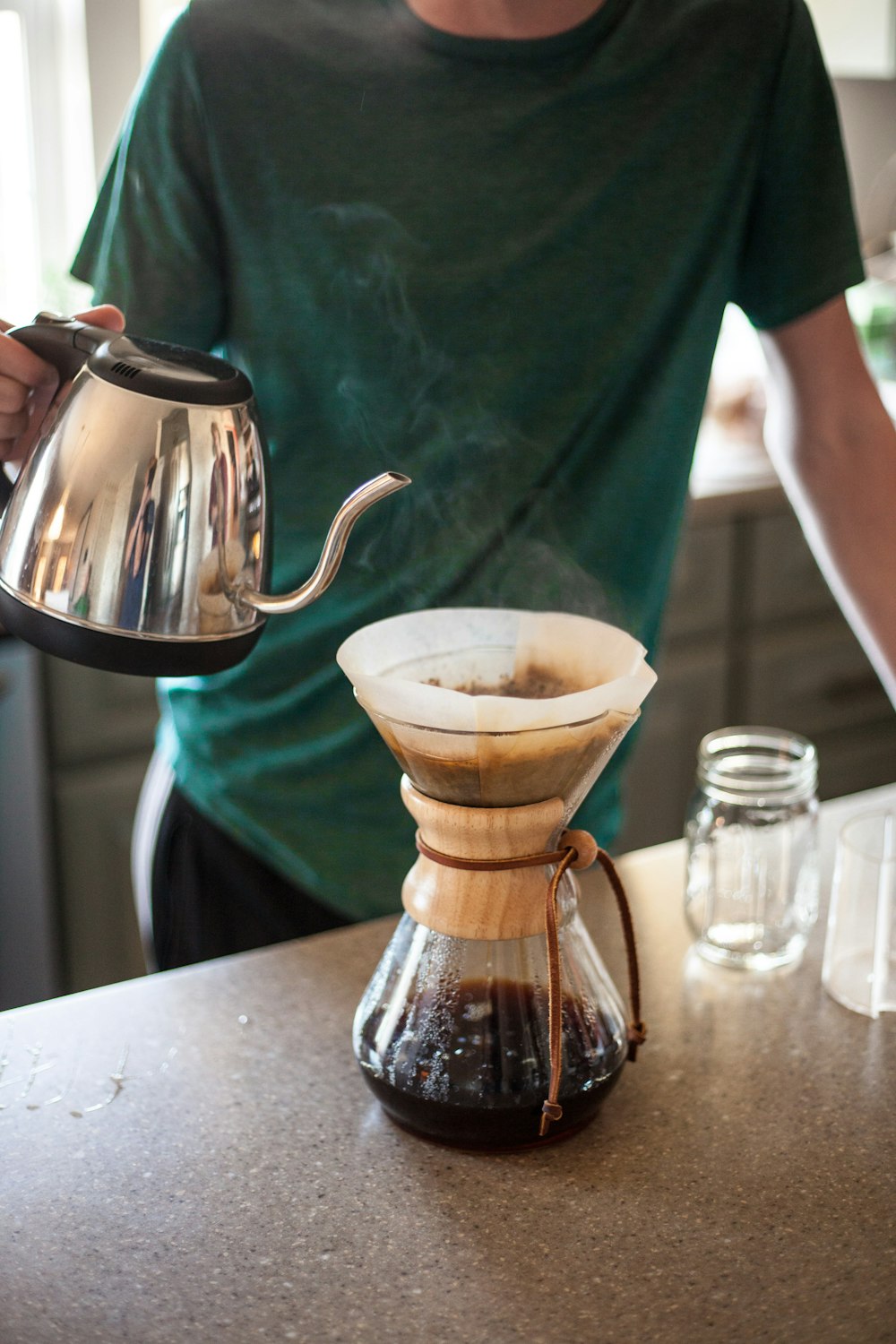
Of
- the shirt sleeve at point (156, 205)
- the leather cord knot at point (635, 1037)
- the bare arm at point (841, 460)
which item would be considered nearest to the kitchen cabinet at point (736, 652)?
the bare arm at point (841, 460)

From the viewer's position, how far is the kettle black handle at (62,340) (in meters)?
0.72

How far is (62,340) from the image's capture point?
0.73m

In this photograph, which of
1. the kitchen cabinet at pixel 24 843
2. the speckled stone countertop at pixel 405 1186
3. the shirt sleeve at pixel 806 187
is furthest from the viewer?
the kitchen cabinet at pixel 24 843

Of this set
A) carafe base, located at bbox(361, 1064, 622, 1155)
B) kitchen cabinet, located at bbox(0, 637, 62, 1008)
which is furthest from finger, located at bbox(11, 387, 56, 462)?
kitchen cabinet, located at bbox(0, 637, 62, 1008)

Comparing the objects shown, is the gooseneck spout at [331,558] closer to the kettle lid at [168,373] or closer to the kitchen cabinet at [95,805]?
the kettle lid at [168,373]

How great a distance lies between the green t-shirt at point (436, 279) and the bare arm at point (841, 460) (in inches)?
1.5

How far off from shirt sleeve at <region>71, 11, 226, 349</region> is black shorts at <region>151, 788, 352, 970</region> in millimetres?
417

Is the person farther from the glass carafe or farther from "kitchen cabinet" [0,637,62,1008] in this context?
"kitchen cabinet" [0,637,62,1008]

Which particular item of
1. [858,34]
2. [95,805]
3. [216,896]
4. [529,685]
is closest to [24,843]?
[95,805]

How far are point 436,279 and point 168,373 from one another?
0.38 metres

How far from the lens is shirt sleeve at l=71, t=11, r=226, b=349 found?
0.94 meters

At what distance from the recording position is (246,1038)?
2.57 feet

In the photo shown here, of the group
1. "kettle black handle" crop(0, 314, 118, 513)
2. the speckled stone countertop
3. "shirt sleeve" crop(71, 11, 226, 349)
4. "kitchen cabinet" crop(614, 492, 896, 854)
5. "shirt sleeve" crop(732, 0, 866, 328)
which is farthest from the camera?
"kitchen cabinet" crop(614, 492, 896, 854)

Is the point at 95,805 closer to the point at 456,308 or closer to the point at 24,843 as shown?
the point at 24,843
